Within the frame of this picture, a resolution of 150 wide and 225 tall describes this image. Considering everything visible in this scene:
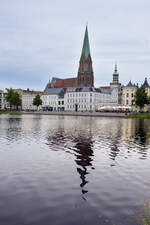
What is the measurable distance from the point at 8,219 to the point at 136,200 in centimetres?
481

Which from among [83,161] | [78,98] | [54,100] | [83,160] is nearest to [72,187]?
[83,161]

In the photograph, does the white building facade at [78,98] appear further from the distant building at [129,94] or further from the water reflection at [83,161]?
the water reflection at [83,161]

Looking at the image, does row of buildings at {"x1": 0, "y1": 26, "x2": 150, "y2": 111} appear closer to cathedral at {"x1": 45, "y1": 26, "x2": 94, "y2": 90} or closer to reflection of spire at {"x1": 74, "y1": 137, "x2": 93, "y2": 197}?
cathedral at {"x1": 45, "y1": 26, "x2": 94, "y2": 90}

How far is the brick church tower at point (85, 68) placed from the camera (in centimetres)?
18450

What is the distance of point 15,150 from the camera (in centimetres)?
1831

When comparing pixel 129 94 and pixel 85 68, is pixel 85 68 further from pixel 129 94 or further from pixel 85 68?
pixel 129 94

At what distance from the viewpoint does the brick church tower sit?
184m

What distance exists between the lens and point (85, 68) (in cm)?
18700

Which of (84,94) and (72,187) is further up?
(84,94)

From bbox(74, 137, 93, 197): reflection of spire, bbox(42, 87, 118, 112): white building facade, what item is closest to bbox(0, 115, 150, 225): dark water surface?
bbox(74, 137, 93, 197): reflection of spire

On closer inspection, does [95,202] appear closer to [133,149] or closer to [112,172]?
[112,172]

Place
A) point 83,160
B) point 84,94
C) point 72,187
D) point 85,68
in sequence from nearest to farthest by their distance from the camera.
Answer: point 72,187, point 83,160, point 84,94, point 85,68

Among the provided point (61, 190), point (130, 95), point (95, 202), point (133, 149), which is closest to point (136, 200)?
point (95, 202)

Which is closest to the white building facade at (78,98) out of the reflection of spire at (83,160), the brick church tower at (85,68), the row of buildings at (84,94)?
the row of buildings at (84,94)
